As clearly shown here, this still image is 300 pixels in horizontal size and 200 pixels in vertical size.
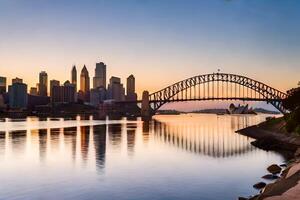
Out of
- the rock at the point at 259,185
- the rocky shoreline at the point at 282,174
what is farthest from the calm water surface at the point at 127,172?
the rocky shoreline at the point at 282,174

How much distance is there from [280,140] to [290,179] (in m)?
42.6

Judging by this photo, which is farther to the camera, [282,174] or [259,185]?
[282,174]

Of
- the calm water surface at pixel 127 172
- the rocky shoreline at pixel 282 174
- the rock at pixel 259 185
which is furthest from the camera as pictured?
the rock at pixel 259 185

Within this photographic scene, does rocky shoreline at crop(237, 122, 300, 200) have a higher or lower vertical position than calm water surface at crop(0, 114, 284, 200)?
higher

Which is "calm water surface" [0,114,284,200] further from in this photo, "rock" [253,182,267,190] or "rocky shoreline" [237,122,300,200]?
"rocky shoreline" [237,122,300,200]

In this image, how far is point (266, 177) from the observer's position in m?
34.9

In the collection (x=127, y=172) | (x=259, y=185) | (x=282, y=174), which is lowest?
(x=127, y=172)

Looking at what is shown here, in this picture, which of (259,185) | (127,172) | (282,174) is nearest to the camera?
(259,185)

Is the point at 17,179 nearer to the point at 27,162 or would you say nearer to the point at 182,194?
the point at 27,162

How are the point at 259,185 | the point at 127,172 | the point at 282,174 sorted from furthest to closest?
the point at 127,172
the point at 282,174
the point at 259,185

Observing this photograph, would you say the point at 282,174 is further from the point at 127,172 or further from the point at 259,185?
the point at 127,172

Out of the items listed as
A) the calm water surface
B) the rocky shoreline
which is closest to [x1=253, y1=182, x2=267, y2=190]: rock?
the rocky shoreline

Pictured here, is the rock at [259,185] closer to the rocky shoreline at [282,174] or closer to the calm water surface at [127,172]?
the rocky shoreline at [282,174]

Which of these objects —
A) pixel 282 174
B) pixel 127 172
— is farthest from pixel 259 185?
pixel 127 172
